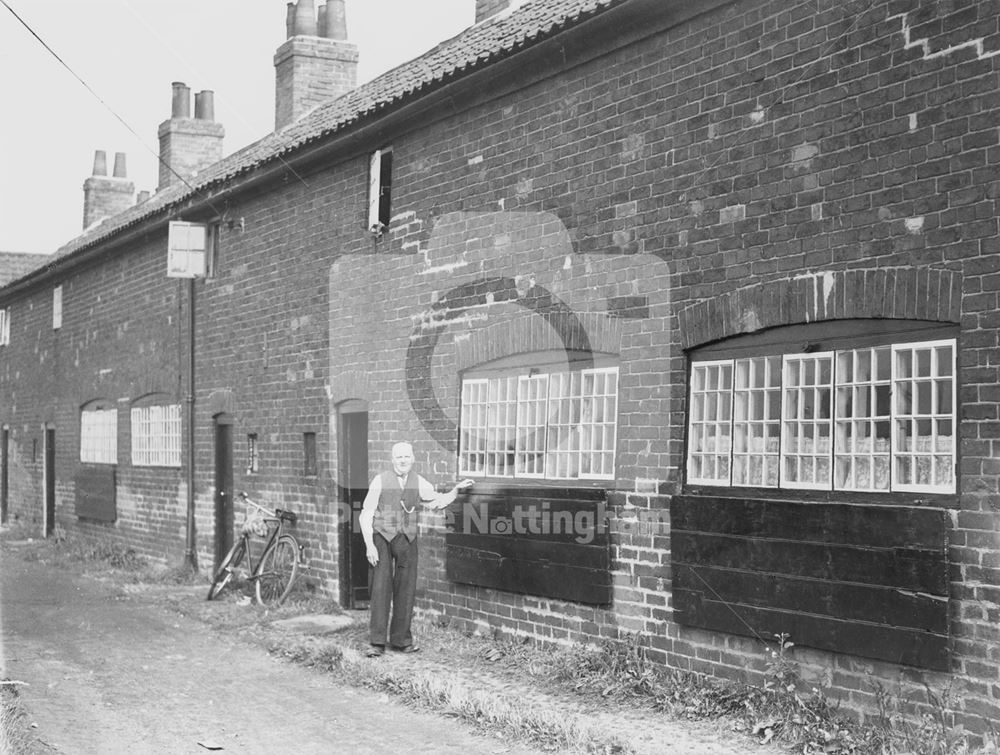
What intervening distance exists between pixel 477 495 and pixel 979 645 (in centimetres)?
521

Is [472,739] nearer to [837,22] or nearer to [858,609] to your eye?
[858,609]

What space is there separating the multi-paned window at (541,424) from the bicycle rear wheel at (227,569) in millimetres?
4296

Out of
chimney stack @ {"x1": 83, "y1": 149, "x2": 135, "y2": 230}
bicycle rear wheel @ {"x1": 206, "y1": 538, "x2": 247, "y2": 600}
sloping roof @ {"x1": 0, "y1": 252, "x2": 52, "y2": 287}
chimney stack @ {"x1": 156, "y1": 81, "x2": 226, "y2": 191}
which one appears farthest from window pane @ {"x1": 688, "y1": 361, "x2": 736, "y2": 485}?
sloping roof @ {"x1": 0, "y1": 252, "x2": 52, "y2": 287}

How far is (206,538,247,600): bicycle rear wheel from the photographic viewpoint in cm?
1428

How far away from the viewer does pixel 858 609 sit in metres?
7.09

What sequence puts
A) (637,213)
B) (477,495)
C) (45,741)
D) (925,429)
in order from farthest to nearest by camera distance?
(477,495) → (637,213) → (45,741) → (925,429)

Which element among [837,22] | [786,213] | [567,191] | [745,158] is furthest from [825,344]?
[567,191]

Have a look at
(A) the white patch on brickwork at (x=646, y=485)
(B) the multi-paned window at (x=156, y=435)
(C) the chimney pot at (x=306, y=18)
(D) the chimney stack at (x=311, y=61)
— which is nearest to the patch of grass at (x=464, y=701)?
(A) the white patch on brickwork at (x=646, y=485)

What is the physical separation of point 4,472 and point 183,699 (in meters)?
21.6

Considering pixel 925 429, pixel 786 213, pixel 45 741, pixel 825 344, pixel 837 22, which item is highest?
pixel 837 22

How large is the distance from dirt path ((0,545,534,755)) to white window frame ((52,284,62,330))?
12.0 m

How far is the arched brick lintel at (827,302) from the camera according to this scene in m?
6.79

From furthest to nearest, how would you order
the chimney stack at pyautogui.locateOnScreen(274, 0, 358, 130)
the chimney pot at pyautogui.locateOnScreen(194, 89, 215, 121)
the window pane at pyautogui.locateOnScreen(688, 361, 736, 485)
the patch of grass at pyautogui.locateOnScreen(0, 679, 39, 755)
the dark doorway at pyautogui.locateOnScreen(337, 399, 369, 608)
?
the chimney pot at pyautogui.locateOnScreen(194, 89, 215, 121) < the chimney stack at pyautogui.locateOnScreen(274, 0, 358, 130) < the dark doorway at pyautogui.locateOnScreen(337, 399, 369, 608) < the window pane at pyautogui.locateOnScreen(688, 361, 736, 485) < the patch of grass at pyautogui.locateOnScreen(0, 679, 39, 755)

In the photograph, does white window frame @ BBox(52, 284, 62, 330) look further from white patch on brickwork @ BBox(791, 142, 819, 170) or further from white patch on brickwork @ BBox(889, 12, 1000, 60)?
white patch on brickwork @ BBox(889, 12, 1000, 60)
